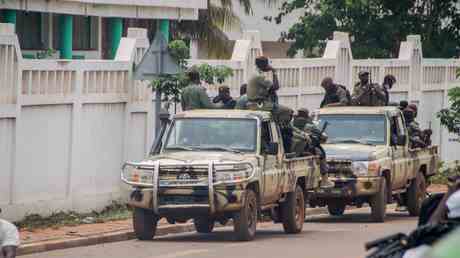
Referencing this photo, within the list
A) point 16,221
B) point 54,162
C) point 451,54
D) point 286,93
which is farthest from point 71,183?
point 451,54

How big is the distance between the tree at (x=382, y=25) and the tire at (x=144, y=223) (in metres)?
18.4

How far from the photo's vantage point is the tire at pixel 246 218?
715 inches

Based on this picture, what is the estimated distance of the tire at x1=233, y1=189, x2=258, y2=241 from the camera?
18156 mm

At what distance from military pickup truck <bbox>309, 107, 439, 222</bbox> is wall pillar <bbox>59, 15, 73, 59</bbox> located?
38.6 feet

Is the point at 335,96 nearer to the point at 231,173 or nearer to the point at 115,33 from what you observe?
the point at 231,173

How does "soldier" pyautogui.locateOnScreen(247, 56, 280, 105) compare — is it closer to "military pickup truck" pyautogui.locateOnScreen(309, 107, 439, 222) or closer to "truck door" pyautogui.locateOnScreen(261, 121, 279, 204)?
"truck door" pyautogui.locateOnScreen(261, 121, 279, 204)

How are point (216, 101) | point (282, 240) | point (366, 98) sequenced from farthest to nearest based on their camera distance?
1. point (366, 98)
2. point (216, 101)
3. point (282, 240)

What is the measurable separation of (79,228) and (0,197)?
119 centimetres

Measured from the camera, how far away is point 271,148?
19.0 metres

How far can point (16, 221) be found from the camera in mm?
19875

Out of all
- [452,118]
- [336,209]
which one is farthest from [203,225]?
[452,118]

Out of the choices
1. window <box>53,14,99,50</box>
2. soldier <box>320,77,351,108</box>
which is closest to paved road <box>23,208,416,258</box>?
soldier <box>320,77,351,108</box>

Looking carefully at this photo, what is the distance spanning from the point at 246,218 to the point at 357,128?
535cm

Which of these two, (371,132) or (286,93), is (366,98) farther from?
(286,93)
